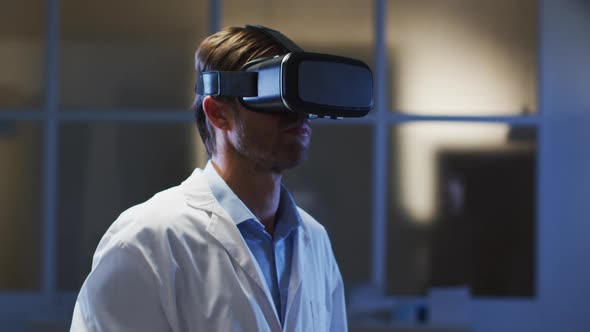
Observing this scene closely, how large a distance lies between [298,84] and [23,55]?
246 cm

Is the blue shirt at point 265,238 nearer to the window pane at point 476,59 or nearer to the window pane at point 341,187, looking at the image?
the window pane at point 341,187

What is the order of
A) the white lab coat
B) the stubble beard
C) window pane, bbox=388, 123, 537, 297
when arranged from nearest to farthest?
the white lab coat, the stubble beard, window pane, bbox=388, 123, 537, 297

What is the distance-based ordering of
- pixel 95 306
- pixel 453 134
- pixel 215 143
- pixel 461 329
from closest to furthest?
1. pixel 95 306
2. pixel 215 143
3. pixel 461 329
4. pixel 453 134

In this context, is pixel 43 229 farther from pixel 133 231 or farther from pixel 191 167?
pixel 133 231

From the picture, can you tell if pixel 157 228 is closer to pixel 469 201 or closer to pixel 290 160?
pixel 290 160

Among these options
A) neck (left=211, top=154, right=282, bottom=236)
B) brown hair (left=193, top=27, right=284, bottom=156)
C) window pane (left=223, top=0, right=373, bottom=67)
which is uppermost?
window pane (left=223, top=0, right=373, bottom=67)

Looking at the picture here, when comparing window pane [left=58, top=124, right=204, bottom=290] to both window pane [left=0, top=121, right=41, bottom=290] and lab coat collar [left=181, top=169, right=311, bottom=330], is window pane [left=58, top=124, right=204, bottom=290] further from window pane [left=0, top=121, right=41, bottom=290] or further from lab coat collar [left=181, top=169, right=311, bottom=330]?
lab coat collar [left=181, top=169, right=311, bottom=330]

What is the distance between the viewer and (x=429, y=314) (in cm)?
309

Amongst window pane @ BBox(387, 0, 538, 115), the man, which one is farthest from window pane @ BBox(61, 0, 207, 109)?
the man

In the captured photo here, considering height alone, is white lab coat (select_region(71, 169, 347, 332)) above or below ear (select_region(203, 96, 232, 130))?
below

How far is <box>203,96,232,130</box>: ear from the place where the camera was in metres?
1.32

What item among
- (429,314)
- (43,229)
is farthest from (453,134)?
(43,229)

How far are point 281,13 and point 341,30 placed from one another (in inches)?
10.7

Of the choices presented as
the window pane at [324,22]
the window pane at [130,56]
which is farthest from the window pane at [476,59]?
the window pane at [130,56]
